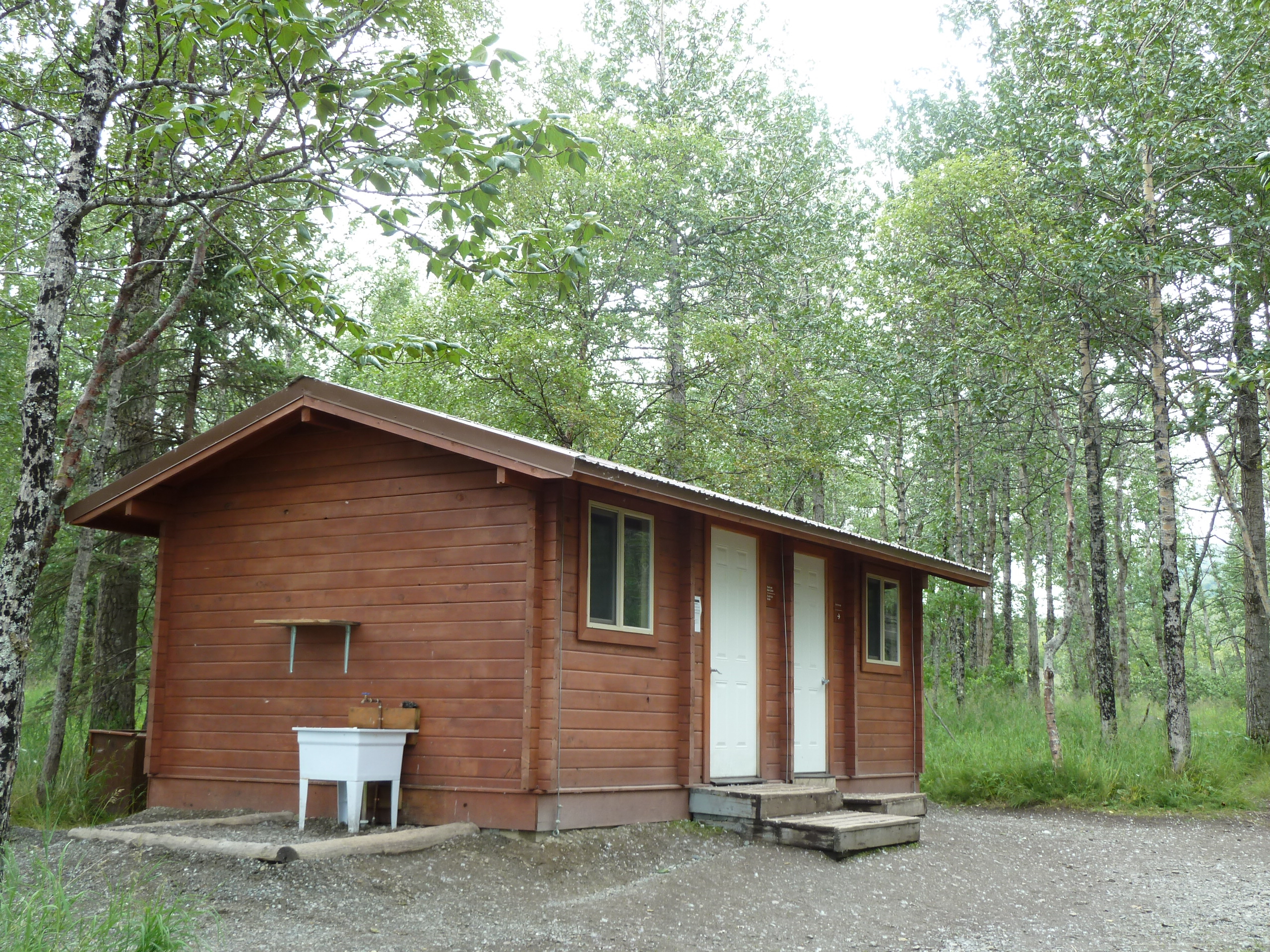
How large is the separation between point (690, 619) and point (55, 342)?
527 centimetres

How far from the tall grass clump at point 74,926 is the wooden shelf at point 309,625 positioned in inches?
134

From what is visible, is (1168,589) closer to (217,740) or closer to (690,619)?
(690,619)

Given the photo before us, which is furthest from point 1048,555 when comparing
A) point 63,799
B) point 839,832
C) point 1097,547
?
point 63,799

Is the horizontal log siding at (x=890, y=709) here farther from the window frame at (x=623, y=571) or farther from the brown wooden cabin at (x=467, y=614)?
the window frame at (x=623, y=571)

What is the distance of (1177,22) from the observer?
13305 millimetres

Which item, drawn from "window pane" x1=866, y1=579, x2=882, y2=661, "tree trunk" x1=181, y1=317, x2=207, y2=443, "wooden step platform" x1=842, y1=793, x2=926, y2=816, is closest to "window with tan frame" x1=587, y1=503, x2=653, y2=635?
"wooden step platform" x1=842, y1=793, x2=926, y2=816

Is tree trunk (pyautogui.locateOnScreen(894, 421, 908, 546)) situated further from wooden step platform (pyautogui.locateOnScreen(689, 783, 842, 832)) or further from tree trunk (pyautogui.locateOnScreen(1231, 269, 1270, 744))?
wooden step platform (pyautogui.locateOnScreen(689, 783, 842, 832))

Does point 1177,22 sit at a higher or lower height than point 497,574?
higher

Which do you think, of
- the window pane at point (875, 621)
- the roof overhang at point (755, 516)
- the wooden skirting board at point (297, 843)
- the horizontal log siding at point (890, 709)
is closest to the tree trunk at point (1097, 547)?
the horizontal log siding at point (890, 709)

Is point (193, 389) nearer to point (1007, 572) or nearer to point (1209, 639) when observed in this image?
point (1007, 572)

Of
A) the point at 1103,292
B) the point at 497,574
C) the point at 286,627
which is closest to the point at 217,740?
the point at 286,627

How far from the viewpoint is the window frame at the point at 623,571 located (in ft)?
26.5

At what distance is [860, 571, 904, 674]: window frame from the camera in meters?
11.5

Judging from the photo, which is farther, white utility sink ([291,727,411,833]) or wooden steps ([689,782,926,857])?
wooden steps ([689,782,926,857])
